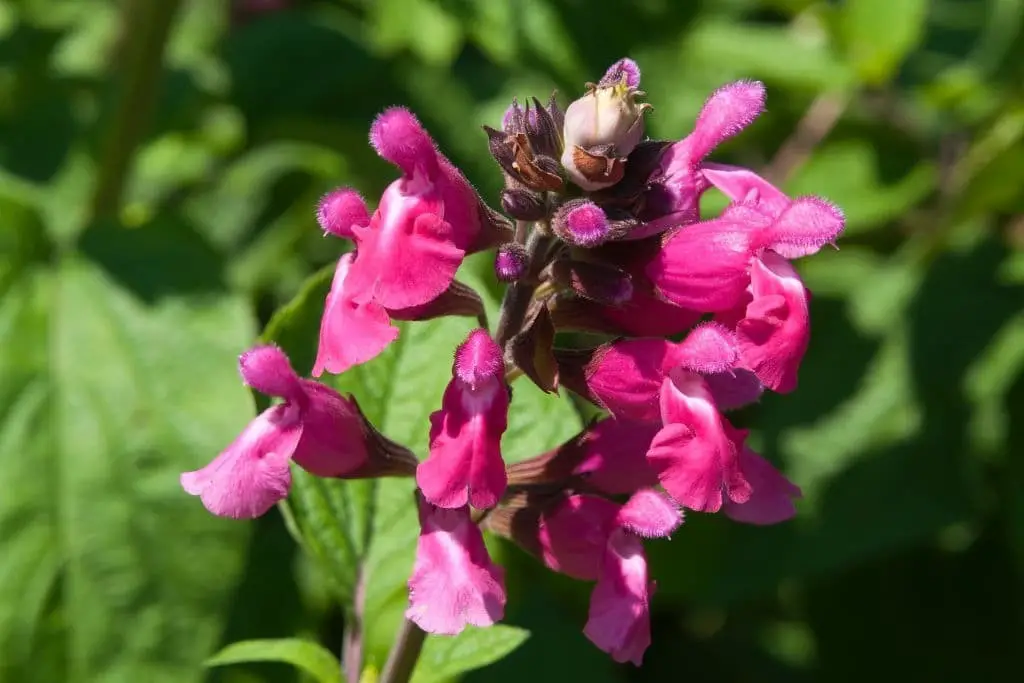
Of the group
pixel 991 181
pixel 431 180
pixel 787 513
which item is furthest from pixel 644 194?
pixel 991 181

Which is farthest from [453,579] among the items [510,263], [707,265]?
[707,265]

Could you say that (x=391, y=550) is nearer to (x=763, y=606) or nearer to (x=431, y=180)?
(x=431, y=180)

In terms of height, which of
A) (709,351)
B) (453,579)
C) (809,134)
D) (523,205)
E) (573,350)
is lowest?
(809,134)

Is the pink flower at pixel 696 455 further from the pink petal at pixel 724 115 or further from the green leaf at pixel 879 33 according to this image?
the green leaf at pixel 879 33

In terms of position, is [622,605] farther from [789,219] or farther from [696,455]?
[789,219]

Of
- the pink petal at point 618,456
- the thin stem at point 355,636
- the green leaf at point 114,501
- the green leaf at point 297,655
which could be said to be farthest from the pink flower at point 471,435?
the green leaf at point 114,501

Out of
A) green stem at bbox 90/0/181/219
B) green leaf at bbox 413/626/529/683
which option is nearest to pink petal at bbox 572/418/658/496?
green leaf at bbox 413/626/529/683
